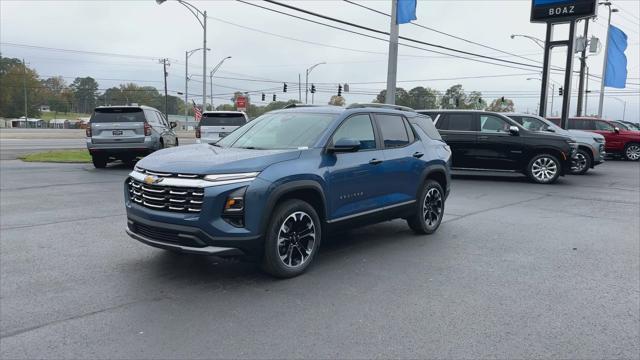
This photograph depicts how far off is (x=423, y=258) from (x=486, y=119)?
885 cm

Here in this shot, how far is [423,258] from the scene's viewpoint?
5.92 m

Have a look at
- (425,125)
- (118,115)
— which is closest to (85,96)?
(118,115)

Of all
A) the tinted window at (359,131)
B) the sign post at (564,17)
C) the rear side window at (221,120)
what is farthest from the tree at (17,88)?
the tinted window at (359,131)

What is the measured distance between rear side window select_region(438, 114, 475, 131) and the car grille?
10.7m

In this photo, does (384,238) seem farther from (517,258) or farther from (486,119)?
(486,119)

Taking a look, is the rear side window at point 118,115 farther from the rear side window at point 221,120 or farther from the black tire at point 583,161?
the black tire at point 583,161

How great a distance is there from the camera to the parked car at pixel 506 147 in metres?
13.4

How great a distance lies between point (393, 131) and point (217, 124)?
1057cm

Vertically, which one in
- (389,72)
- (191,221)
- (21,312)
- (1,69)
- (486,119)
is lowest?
(21,312)

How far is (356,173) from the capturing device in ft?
18.7

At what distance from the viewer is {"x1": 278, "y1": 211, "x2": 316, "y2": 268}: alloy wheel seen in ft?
16.1

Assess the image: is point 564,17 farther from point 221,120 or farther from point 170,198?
point 170,198

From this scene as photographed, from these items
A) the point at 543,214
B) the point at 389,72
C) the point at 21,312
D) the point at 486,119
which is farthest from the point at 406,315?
the point at 389,72

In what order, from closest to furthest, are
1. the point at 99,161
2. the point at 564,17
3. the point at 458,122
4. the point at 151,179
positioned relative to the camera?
the point at 151,179 < the point at 458,122 < the point at 99,161 < the point at 564,17
